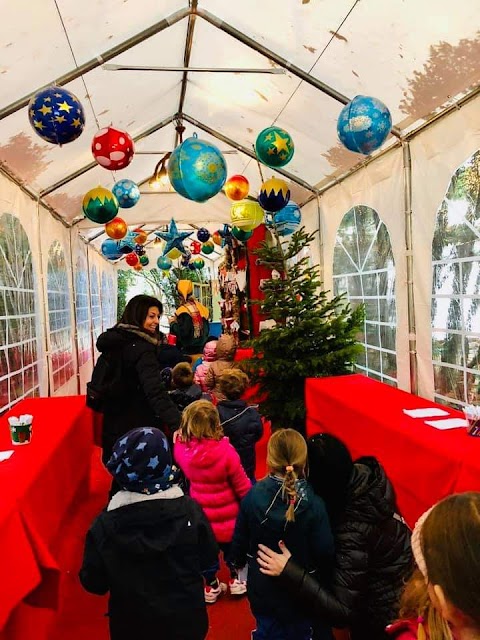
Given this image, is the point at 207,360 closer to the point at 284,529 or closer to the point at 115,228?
the point at 115,228

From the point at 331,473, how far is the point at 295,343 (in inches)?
124

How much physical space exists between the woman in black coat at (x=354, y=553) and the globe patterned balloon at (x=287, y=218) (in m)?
4.38

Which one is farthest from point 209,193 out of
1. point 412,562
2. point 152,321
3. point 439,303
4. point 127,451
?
point 412,562

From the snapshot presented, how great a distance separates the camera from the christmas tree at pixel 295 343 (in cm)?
497

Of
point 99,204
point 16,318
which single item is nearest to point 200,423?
point 16,318

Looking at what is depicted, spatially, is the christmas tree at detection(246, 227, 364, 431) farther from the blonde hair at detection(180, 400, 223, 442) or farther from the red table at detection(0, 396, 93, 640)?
the blonde hair at detection(180, 400, 223, 442)

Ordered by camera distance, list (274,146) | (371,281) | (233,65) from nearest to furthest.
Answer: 1. (274,146)
2. (233,65)
3. (371,281)

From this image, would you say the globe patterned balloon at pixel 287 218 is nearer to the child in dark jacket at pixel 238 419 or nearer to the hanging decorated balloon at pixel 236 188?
the hanging decorated balloon at pixel 236 188

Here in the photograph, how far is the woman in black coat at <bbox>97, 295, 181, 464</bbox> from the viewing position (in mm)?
3096

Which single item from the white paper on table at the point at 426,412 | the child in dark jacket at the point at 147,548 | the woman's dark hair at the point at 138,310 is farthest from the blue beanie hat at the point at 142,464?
the white paper on table at the point at 426,412

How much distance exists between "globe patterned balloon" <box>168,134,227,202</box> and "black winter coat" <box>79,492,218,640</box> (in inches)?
104

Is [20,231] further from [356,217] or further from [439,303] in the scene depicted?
[439,303]

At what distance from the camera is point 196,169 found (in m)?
3.92

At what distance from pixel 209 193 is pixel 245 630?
2.81 metres
